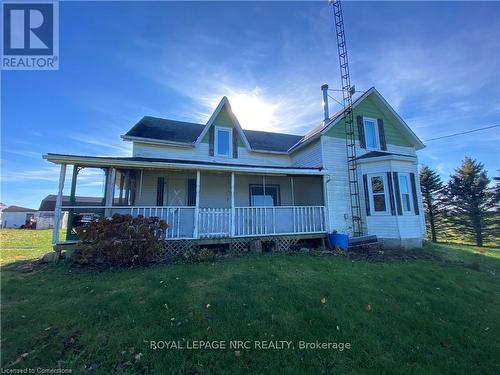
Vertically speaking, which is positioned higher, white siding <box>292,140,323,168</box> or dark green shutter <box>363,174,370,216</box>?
white siding <box>292,140,323,168</box>

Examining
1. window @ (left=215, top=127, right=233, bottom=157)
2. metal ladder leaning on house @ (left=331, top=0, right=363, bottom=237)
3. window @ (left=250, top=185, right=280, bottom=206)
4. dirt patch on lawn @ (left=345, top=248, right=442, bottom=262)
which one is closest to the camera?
dirt patch on lawn @ (left=345, top=248, right=442, bottom=262)

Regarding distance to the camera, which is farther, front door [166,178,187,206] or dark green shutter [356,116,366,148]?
dark green shutter [356,116,366,148]

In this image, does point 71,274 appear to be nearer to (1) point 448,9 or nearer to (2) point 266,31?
(2) point 266,31

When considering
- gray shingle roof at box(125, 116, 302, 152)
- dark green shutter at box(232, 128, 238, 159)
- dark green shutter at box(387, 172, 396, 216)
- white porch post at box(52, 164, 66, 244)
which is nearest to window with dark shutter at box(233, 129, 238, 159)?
dark green shutter at box(232, 128, 238, 159)

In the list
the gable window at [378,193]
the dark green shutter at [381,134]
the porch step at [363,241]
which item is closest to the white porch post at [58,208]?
the porch step at [363,241]

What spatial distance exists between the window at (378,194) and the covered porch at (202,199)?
257 cm

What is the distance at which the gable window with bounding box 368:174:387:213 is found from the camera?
37.3 feet

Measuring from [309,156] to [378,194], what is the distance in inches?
168

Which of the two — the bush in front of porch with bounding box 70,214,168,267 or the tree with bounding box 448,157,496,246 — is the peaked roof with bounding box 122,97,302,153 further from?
the tree with bounding box 448,157,496,246

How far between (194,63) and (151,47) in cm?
199

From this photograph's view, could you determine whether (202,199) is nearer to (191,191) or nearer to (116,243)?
(191,191)

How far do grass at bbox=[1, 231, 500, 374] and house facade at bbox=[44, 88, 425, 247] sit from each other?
2.95m

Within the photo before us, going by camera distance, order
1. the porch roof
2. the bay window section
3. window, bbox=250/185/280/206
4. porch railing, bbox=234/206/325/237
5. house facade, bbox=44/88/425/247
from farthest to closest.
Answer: window, bbox=250/185/280/206 < the bay window section < porch railing, bbox=234/206/325/237 < house facade, bbox=44/88/425/247 < the porch roof

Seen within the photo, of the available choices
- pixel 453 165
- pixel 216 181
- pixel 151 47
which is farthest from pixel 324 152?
pixel 453 165
